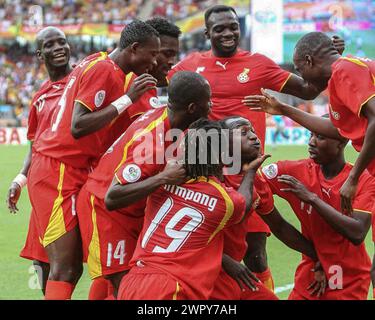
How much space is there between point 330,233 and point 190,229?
1533mm

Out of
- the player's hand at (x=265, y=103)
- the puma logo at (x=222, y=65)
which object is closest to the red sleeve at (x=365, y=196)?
the player's hand at (x=265, y=103)

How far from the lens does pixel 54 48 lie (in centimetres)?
649

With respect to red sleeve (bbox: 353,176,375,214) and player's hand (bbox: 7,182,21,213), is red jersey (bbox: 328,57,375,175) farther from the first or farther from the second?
player's hand (bbox: 7,182,21,213)

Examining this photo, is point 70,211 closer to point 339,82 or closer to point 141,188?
point 141,188

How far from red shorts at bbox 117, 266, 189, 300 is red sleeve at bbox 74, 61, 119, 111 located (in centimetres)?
134

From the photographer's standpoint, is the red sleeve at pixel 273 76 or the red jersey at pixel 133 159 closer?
the red jersey at pixel 133 159

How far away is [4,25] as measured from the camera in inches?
1383

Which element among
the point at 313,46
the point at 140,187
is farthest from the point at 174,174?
the point at 313,46

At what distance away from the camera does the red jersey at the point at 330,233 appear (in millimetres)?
5730

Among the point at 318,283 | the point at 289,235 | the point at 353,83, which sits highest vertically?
the point at 353,83

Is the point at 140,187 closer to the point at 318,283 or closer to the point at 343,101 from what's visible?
the point at 343,101

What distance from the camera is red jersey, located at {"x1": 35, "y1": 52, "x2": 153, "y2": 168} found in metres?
5.43

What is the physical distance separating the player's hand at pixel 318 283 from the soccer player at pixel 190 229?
4.05 ft

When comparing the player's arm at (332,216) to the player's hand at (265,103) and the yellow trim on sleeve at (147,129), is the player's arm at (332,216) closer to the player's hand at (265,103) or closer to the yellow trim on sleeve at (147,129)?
the player's hand at (265,103)
